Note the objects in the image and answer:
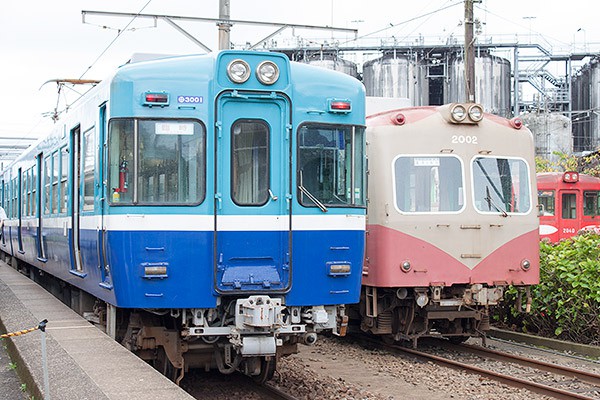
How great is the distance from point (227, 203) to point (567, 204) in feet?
63.5

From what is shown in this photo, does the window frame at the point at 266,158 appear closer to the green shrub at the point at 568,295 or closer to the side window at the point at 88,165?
the side window at the point at 88,165

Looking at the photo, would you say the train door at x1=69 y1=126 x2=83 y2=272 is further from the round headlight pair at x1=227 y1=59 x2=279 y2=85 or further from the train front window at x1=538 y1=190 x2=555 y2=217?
the train front window at x1=538 y1=190 x2=555 y2=217

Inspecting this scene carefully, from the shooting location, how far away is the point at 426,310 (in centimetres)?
1178

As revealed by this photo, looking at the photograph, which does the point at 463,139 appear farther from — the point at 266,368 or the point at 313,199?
the point at 266,368

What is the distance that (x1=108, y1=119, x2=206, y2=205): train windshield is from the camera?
7.88 meters

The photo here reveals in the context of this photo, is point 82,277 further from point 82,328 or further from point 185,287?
point 185,287

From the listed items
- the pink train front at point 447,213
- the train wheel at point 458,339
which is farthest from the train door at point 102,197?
the train wheel at point 458,339

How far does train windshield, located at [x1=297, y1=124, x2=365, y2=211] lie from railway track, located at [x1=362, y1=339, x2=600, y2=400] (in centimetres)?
300

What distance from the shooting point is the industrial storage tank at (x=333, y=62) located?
4892cm

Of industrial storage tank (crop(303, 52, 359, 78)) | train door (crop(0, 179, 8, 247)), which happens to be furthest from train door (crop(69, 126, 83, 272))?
industrial storage tank (crop(303, 52, 359, 78))

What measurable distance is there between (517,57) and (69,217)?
148 feet

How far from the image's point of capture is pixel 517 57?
51.6 m

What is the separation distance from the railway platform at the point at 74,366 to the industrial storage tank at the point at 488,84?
40.6 metres

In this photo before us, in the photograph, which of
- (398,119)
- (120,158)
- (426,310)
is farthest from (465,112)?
(120,158)
